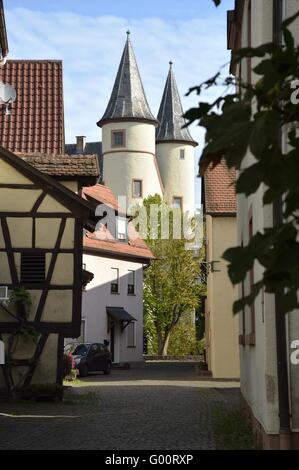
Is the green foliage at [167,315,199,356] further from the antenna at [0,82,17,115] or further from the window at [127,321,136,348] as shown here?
the antenna at [0,82,17,115]

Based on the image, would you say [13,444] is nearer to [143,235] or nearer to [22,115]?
[22,115]

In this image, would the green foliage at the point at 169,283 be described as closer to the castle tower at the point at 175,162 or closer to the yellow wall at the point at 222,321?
the castle tower at the point at 175,162

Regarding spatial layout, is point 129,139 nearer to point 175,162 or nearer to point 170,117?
point 175,162

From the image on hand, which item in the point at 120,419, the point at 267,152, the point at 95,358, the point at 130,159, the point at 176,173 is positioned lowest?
the point at 120,419

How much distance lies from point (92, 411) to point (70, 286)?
139 inches

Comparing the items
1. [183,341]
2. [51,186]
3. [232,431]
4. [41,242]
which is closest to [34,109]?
[51,186]

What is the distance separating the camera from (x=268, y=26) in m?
8.77

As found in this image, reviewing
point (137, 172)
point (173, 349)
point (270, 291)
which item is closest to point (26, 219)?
point (270, 291)

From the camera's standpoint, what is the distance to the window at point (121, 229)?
43219 millimetres

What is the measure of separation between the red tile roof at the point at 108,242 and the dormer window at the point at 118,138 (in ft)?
46.2

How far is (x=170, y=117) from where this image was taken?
67250 mm

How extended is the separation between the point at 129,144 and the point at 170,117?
8.43 m

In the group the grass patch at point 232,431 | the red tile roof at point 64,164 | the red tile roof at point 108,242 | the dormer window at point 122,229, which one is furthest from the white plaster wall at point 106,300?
the grass patch at point 232,431

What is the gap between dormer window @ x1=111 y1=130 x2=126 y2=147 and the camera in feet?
197
